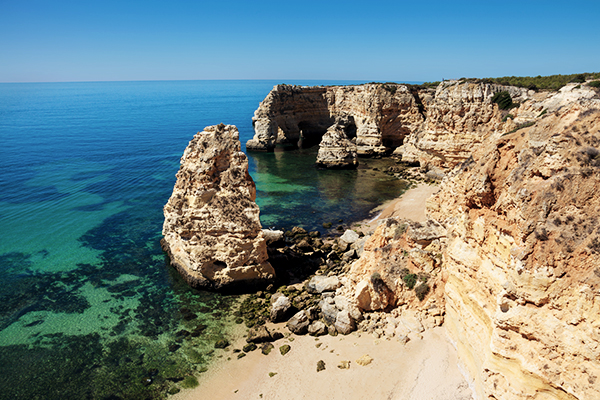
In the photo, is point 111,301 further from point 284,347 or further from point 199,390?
point 284,347

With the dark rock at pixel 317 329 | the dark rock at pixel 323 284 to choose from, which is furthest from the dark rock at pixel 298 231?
the dark rock at pixel 317 329

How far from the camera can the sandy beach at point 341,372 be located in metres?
12.1

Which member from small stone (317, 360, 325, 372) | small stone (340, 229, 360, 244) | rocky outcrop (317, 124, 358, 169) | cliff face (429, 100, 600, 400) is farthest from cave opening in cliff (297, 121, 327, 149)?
cliff face (429, 100, 600, 400)

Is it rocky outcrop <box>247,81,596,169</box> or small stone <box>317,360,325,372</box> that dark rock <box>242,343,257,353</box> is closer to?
small stone <box>317,360,325,372</box>

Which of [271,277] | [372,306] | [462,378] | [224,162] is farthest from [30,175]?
[462,378]

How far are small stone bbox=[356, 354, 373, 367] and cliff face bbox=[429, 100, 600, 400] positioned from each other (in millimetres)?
A: 4127

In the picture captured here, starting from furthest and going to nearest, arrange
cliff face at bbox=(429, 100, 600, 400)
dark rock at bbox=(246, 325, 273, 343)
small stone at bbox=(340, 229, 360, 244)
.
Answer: small stone at bbox=(340, 229, 360, 244) → dark rock at bbox=(246, 325, 273, 343) → cliff face at bbox=(429, 100, 600, 400)

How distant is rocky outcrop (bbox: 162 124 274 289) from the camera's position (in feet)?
65.1

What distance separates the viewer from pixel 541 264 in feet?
25.1

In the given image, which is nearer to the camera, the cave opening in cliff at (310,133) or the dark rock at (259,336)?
the dark rock at (259,336)

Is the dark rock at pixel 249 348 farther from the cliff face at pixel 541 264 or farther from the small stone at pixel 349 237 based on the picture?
the small stone at pixel 349 237

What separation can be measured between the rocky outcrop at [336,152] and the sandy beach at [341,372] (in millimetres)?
34846

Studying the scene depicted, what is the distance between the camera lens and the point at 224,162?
2052 centimetres

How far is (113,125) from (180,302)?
8526 centimetres
